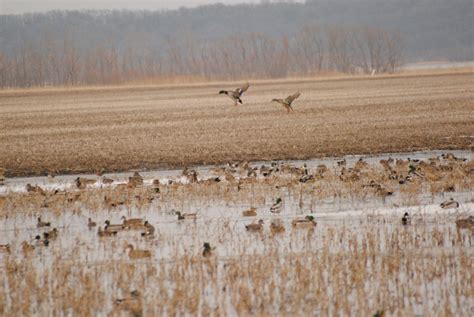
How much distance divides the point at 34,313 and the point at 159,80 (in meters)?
84.2

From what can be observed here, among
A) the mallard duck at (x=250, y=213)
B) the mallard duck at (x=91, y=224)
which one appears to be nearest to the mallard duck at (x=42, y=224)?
Answer: the mallard duck at (x=91, y=224)

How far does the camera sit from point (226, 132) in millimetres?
29172

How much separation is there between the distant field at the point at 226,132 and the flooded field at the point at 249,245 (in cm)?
454

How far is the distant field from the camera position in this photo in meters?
22.5

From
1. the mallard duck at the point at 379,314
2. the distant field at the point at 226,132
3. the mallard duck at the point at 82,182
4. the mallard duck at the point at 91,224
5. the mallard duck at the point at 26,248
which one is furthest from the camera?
the distant field at the point at 226,132

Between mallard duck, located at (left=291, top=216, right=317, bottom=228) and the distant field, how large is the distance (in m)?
9.08

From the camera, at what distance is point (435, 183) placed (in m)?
15.6

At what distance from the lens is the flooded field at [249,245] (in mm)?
8617

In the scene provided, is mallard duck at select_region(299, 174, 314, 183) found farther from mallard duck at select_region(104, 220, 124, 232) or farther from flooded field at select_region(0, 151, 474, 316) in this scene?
mallard duck at select_region(104, 220, 124, 232)

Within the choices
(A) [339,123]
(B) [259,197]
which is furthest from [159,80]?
(B) [259,197]

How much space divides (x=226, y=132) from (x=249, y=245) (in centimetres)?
1805

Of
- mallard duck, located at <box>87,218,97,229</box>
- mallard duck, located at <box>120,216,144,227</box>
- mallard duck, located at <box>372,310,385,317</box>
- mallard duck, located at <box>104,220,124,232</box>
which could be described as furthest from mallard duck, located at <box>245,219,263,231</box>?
mallard duck, located at <box>372,310,385,317</box>

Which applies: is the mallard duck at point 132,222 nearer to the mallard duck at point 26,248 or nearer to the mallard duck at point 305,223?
the mallard duck at point 26,248

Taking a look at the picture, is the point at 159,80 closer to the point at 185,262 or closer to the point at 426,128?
the point at 426,128
